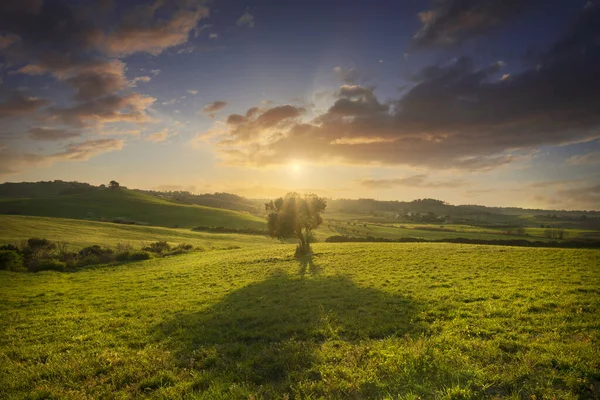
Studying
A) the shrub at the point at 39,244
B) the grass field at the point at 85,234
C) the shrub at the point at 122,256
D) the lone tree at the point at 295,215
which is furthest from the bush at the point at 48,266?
the lone tree at the point at 295,215

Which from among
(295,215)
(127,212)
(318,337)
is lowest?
(318,337)

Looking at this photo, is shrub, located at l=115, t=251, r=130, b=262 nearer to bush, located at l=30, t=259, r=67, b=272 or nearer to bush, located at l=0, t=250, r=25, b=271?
bush, located at l=30, t=259, r=67, b=272

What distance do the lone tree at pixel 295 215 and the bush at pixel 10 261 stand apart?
35.2 metres

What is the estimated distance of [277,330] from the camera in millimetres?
15477

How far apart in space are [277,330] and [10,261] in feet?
146

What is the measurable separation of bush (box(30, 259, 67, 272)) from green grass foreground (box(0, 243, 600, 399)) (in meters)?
13.2

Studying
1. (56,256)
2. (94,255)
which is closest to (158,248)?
(94,255)

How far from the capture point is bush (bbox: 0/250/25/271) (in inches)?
1499

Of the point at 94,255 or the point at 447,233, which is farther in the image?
the point at 447,233

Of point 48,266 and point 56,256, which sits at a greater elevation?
point 56,256

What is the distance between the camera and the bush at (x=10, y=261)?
3806 centimetres

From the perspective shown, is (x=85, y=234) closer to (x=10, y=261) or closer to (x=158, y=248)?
(x=158, y=248)

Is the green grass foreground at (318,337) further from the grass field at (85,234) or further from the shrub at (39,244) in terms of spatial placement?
the grass field at (85,234)

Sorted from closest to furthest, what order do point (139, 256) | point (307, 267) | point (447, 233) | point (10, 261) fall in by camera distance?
point (307, 267), point (10, 261), point (139, 256), point (447, 233)
